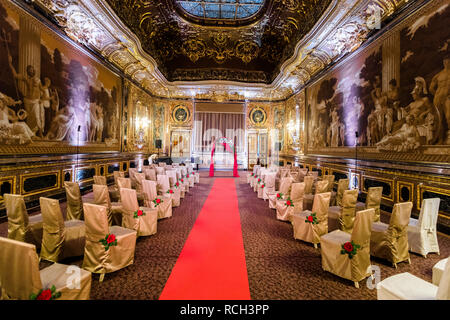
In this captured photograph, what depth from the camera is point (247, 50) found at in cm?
1216

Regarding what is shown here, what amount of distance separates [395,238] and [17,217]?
490 cm

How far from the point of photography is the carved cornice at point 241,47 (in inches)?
215

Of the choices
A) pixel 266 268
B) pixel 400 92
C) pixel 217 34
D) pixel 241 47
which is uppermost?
pixel 217 34

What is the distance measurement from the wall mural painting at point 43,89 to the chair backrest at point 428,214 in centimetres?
736

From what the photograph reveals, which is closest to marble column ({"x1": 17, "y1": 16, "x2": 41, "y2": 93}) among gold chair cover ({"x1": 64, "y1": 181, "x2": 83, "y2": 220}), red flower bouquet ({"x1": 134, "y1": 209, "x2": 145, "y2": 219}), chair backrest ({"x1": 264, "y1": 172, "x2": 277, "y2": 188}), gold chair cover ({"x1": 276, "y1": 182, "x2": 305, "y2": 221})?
gold chair cover ({"x1": 64, "y1": 181, "x2": 83, "y2": 220})

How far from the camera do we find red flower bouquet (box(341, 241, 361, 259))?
7.64 feet

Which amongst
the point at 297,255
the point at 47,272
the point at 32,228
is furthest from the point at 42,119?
the point at 297,255

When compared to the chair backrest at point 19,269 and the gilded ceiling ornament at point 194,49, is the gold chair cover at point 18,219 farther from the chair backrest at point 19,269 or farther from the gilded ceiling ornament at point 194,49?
the gilded ceiling ornament at point 194,49

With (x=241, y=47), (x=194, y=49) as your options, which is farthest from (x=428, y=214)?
(x=194, y=49)

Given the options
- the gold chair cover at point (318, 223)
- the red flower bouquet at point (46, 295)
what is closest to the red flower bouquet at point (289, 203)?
the gold chair cover at point (318, 223)

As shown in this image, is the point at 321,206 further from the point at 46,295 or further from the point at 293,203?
the point at 46,295

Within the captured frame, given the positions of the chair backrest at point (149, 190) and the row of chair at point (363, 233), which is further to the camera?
the chair backrest at point (149, 190)

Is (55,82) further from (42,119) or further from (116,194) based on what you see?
(116,194)

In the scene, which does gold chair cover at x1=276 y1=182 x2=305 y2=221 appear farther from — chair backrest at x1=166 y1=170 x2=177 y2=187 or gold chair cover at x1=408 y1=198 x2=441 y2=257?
chair backrest at x1=166 y1=170 x2=177 y2=187
